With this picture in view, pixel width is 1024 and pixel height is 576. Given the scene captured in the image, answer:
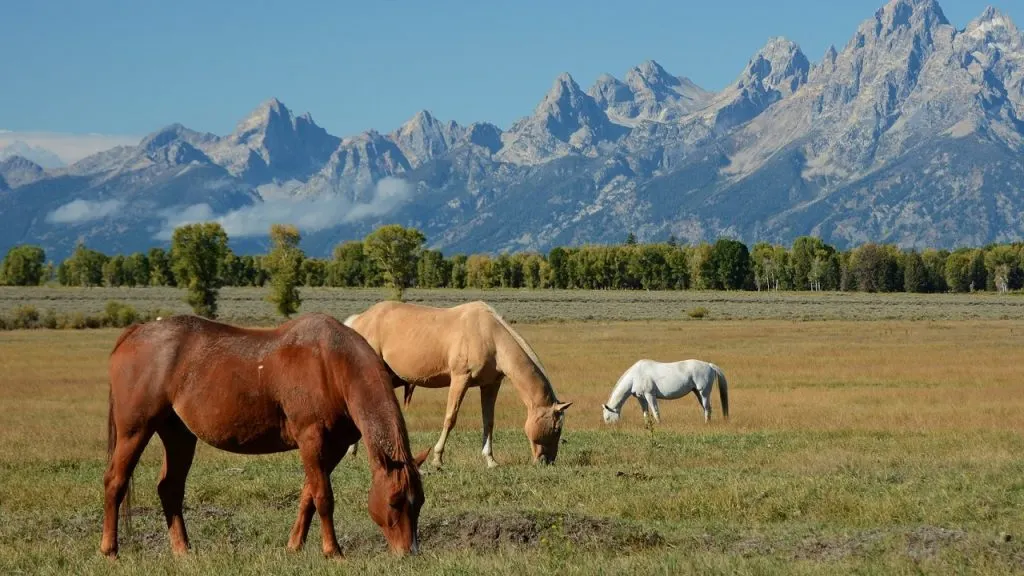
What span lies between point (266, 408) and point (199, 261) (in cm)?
7563

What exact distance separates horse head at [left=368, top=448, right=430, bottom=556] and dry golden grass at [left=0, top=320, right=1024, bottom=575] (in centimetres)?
21

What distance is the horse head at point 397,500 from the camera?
8.91 m

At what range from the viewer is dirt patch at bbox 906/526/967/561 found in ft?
32.5

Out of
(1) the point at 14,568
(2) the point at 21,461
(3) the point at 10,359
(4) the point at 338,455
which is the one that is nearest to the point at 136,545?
(1) the point at 14,568

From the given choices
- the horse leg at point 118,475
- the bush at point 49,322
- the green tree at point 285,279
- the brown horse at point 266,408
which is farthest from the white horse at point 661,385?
the green tree at point 285,279

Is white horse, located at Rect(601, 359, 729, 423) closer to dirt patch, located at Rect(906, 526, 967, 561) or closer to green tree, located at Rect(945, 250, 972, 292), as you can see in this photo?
dirt patch, located at Rect(906, 526, 967, 561)

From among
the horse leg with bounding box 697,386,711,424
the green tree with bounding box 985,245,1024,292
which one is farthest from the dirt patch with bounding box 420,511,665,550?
the green tree with bounding box 985,245,1024,292

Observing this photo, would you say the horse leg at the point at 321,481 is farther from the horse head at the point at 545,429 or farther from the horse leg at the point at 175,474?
the horse head at the point at 545,429

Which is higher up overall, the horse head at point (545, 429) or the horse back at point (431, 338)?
the horse back at point (431, 338)

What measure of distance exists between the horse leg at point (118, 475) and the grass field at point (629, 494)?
188mm

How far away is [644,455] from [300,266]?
74.5m

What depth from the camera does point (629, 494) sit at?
13.9m

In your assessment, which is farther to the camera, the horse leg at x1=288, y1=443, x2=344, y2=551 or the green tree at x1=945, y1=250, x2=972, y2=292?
the green tree at x1=945, y1=250, x2=972, y2=292

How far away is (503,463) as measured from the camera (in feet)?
56.8
